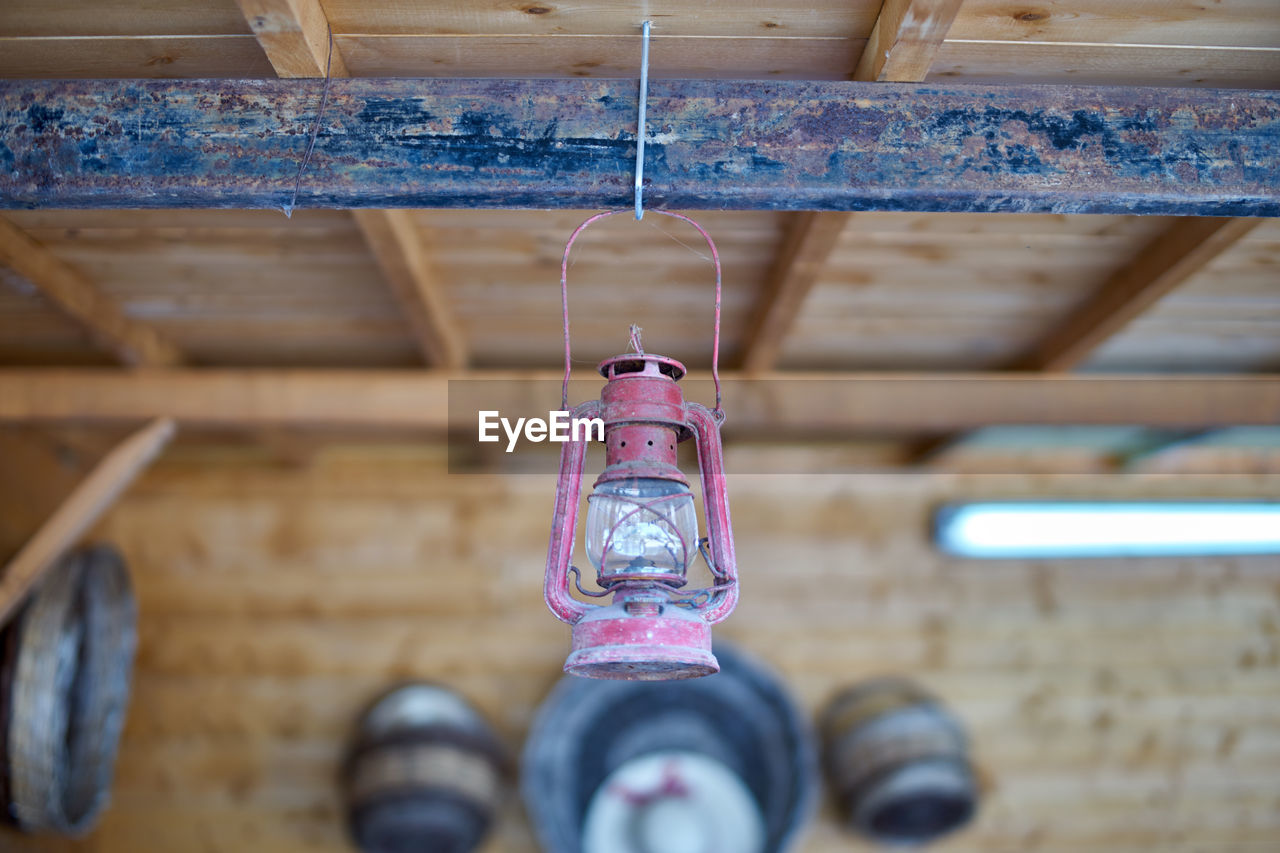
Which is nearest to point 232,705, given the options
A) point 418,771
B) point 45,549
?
point 418,771

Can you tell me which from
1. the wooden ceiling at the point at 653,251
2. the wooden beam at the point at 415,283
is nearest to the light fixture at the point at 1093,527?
the wooden ceiling at the point at 653,251

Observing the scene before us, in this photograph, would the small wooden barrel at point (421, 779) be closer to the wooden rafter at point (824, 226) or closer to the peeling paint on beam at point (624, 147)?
the wooden rafter at point (824, 226)

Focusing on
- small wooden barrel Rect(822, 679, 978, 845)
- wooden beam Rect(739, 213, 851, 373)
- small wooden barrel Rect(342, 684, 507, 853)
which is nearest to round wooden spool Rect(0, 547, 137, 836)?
small wooden barrel Rect(342, 684, 507, 853)

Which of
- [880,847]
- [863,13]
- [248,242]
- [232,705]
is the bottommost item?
[880,847]

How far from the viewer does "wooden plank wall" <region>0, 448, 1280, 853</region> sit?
4242 mm

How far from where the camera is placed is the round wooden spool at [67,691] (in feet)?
11.5

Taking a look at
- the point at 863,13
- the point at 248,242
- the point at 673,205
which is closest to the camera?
the point at 673,205

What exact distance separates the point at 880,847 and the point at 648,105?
334 cm

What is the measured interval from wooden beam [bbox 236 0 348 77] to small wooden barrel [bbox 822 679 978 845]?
3063 mm

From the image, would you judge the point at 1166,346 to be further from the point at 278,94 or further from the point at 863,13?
the point at 278,94

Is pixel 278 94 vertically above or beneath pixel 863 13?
beneath

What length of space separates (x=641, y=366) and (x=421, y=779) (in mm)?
2507

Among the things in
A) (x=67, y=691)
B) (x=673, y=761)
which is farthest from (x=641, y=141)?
(x=67, y=691)

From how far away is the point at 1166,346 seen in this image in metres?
3.55
